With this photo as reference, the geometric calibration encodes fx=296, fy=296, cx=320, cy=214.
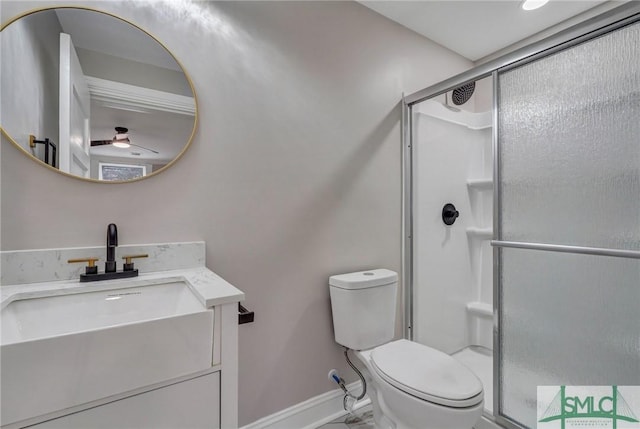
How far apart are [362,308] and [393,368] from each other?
34 cm

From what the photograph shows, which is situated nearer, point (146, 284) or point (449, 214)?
point (146, 284)

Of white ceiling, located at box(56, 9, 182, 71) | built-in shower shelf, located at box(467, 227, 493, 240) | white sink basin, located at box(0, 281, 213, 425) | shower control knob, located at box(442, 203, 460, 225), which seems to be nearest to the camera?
white sink basin, located at box(0, 281, 213, 425)

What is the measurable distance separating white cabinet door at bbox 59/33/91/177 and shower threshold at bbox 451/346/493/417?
93.0 inches

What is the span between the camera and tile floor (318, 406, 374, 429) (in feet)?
5.31

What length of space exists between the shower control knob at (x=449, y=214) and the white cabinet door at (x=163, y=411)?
1.86 meters

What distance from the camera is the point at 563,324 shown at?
130 centimetres

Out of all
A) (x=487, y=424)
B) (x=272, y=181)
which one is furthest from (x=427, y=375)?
(x=272, y=181)

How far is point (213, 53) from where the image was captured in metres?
1.35

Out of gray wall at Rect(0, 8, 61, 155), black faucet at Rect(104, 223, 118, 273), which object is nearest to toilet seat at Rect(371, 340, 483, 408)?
black faucet at Rect(104, 223, 118, 273)

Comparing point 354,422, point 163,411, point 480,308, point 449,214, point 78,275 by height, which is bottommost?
point 354,422

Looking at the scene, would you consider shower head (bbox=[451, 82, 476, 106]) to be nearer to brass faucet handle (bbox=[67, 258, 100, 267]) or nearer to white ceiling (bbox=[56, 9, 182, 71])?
white ceiling (bbox=[56, 9, 182, 71])

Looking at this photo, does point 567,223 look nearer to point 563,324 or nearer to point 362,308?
point 563,324

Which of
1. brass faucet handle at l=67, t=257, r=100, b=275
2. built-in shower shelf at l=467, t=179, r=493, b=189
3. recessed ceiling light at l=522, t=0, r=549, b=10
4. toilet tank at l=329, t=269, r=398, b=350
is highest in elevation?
recessed ceiling light at l=522, t=0, r=549, b=10

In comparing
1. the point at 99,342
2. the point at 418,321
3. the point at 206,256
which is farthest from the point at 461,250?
the point at 99,342
